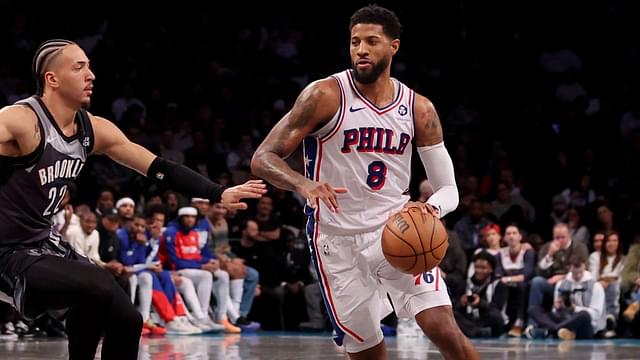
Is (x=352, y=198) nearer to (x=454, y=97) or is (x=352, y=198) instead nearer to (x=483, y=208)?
(x=483, y=208)

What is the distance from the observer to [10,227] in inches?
209

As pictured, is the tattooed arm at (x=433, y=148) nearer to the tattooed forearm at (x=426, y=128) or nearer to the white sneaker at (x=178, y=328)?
the tattooed forearm at (x=426, y=128)

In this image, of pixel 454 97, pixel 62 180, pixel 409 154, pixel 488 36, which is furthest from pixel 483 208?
pixel 62 180

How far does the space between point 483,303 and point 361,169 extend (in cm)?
769

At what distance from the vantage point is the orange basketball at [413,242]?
18.1 feet

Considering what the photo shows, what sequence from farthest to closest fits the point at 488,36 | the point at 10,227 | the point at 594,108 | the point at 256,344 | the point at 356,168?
1. the point at 488,36
2. the point at 594,108
3. the point at 256,344
4. the point at 356,168
5. the point at 10,227

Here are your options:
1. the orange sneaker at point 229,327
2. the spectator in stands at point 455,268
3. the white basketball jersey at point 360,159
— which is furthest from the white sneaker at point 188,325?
the white basketball jersey at point 360,159

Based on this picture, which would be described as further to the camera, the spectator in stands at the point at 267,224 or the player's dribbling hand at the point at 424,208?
the spectator in stands at the point at 267,224

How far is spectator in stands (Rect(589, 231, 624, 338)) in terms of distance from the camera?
13.2m

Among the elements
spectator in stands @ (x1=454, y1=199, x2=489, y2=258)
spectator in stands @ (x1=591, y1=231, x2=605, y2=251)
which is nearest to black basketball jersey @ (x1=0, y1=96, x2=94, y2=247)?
spectator in stands @ (x1=591, y1=231, x2=605, y2=251)

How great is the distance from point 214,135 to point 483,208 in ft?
12.9

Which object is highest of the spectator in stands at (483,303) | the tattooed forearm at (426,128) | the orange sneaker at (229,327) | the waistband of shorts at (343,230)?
the tattooed forearm at (426,128)

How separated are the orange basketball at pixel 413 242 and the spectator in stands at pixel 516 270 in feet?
25.9

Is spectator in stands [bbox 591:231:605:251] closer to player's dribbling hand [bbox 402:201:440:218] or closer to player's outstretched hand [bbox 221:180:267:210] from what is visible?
player's dribbling hand [bbox 402:201:440:218]
